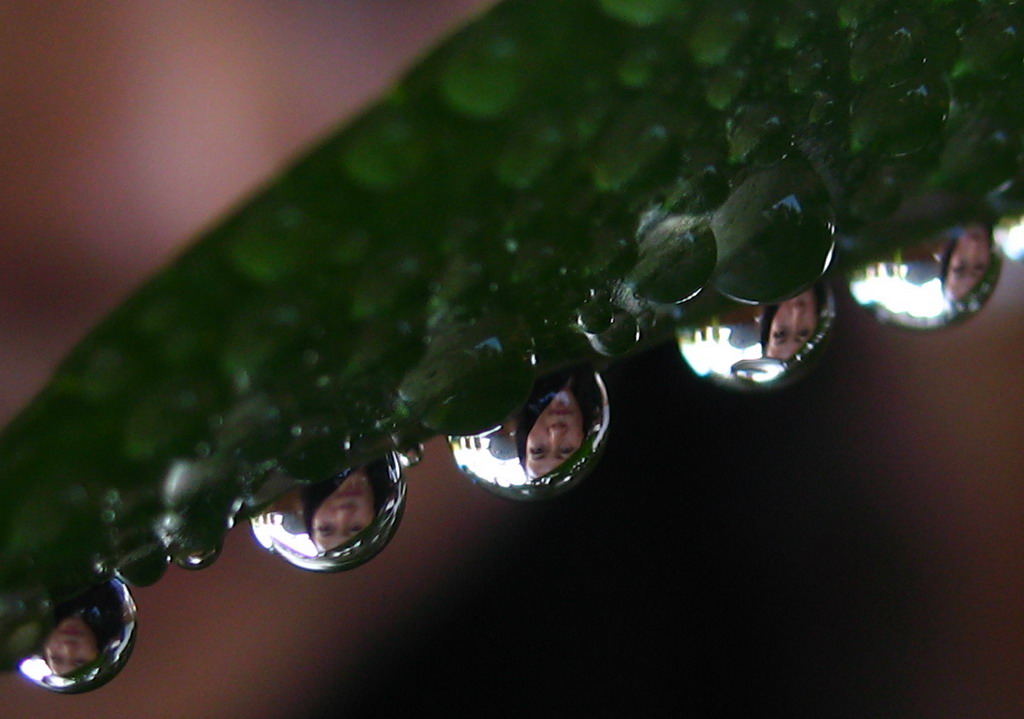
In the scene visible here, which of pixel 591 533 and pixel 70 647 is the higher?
pixel 591 533

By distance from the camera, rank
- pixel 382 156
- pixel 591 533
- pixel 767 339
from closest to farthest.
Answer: pixel 382 156, pixel 767 339, pixel 591 533

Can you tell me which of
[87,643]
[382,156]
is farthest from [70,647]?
[382,156]

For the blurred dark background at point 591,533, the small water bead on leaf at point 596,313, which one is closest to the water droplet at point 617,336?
the small water bead on leaf at point 596,313

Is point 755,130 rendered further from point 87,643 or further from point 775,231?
point 87,643

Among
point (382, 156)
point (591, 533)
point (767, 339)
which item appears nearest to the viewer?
point (382, 156)

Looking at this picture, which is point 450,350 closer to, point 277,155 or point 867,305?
point 867,305

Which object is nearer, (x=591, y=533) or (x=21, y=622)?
(x=21, y=622)

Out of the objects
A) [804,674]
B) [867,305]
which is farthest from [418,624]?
[867,305]
